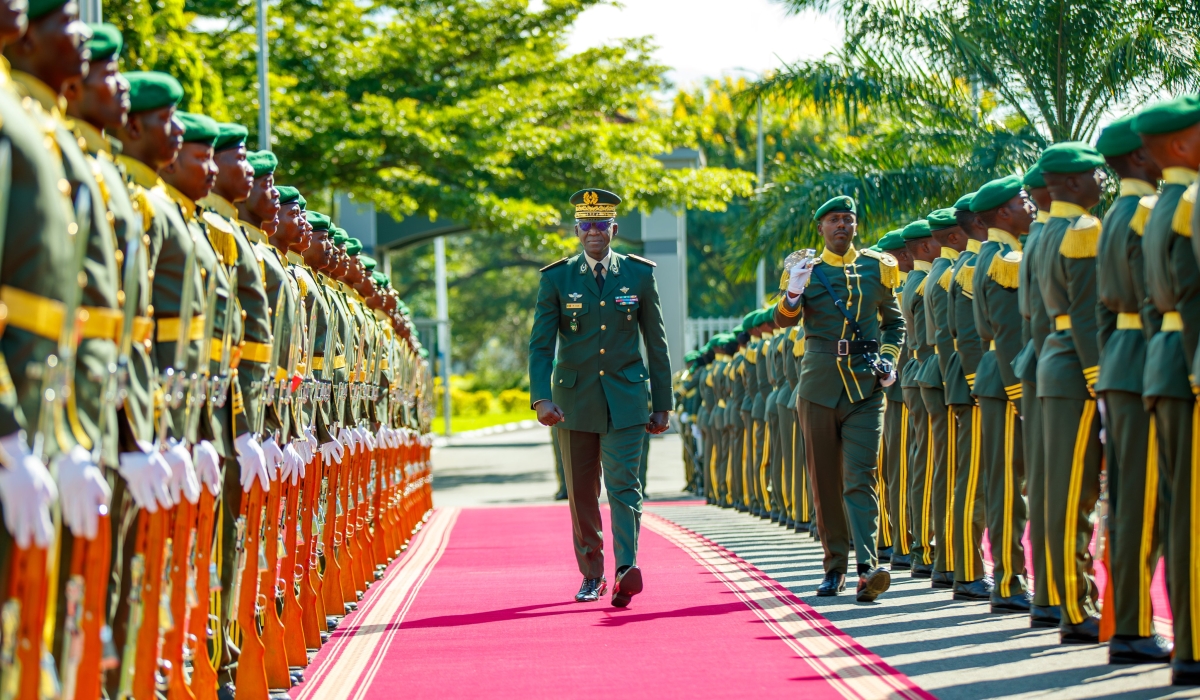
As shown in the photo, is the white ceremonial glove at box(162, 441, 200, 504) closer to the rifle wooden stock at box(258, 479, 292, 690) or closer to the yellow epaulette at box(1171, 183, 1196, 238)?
the rifle wooden stock at box(258, 479, 292, 690)

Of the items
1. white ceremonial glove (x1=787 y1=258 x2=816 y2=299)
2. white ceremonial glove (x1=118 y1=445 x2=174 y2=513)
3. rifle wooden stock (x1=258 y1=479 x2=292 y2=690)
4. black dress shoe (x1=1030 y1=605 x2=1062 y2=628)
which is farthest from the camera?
white ceremonial glove (x1=787 y1=258 x2=816 y2=299)

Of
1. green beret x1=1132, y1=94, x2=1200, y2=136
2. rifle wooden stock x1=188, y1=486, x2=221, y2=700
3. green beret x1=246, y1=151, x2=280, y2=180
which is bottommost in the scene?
rifle wooden stock x1=188, y1=486, x2=221, y2=700

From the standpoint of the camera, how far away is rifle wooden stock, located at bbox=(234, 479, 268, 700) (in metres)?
6.27

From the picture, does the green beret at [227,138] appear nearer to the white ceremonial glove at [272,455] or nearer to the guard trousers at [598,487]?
the white ceremonial glove at [272,455]

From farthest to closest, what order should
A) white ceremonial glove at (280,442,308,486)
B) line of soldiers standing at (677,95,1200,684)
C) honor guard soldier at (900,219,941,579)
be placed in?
honor guard soldier at (900,219,941,579), white ceremonial glove at (280,442,308,486), line of soldiers standing at (677,95,1200,684)

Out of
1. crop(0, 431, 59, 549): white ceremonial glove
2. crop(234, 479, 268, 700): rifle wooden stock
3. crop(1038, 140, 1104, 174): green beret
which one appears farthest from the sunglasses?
crop(0, 431, 59, 549): white ceremonial glove

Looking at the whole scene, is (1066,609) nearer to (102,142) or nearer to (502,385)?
(102,142)

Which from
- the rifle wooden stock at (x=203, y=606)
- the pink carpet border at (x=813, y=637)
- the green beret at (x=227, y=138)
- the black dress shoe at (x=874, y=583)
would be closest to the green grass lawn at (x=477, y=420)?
the pink carpet border at (x=813, y=637)

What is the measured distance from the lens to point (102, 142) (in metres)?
5.07

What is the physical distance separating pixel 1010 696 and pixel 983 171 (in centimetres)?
1105

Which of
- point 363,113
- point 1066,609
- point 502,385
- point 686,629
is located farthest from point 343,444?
point 502,385

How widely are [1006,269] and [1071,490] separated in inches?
60.4

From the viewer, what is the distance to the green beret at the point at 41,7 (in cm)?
429

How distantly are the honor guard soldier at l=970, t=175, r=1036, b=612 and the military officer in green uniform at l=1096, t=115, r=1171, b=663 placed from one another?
183 centimetres
